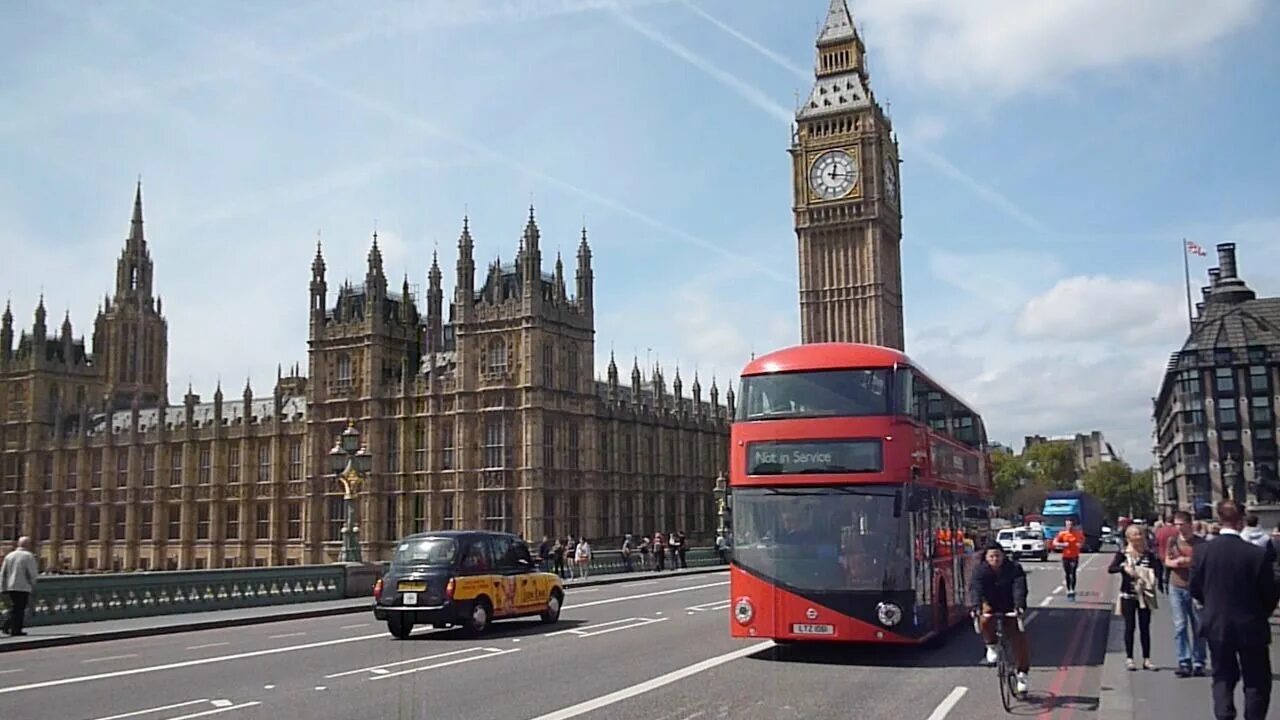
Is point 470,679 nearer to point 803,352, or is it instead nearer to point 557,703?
point 557,703

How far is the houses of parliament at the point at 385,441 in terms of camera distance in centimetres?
5853

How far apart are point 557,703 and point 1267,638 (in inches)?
259

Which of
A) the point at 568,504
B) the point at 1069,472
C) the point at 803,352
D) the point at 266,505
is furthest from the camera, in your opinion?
the point at 1069,472

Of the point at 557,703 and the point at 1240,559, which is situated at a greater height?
the point at 1240,559

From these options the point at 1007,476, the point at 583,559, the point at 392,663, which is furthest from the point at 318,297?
the point at 1007,476

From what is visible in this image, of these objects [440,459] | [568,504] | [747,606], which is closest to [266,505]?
[440,459]

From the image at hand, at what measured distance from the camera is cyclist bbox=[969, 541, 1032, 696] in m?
11.8

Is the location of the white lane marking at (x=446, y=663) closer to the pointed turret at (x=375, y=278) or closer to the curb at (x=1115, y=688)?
the curb at (x=1115, y=688)

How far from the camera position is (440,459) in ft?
198

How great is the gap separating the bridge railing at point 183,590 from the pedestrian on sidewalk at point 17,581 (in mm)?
644

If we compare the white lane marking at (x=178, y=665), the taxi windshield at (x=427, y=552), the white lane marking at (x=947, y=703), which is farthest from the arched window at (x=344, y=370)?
the white lane marking at (x=947, y=703)

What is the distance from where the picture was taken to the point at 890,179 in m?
87.6

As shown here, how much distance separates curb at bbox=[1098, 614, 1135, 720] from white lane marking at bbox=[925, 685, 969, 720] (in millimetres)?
1417

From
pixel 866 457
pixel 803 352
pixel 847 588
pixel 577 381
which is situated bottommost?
pixel 847 588
